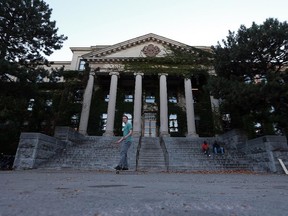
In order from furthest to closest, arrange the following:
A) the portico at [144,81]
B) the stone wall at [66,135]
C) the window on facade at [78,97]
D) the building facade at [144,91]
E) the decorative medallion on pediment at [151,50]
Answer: the decorative medallion on pediment at [151,50], the window on facade at [78,97], the building facade at [144,91], the portico at [144,81], the stone wall at [66,135]

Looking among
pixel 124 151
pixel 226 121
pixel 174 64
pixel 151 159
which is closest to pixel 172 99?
pixel 174 64

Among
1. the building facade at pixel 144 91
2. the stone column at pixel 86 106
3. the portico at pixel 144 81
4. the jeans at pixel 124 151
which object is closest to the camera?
the jeans at pixel 124 151

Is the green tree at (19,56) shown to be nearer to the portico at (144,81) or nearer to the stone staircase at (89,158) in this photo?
the stone staircase at (89,158)

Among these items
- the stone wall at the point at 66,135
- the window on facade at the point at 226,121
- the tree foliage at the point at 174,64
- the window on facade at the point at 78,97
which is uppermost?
the tree foliage at the point at 174,64

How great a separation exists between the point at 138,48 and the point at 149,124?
1080 centimetres

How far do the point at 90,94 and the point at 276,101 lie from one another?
19897 millimetres

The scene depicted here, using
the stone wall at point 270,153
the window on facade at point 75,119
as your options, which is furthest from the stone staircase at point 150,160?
the window on facade at point 75,119

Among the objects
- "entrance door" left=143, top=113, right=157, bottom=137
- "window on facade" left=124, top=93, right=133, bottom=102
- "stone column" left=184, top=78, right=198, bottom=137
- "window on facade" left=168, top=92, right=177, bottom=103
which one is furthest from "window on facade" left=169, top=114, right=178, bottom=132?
"window on facade" left=124, top=93, right=133, bottom=102

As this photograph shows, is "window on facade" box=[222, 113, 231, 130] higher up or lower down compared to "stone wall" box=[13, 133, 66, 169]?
higher up

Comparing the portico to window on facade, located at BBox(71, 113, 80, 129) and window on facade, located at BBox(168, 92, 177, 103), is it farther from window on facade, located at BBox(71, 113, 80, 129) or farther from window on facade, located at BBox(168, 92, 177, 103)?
window on facade, located at BBox(71, 113, 80, 129)

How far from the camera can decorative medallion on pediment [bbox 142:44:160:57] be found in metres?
27.6

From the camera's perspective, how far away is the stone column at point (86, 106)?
2362cm

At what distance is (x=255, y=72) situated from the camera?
1405 centimetres

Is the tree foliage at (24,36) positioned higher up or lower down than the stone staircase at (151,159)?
higher up
